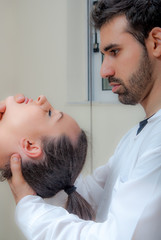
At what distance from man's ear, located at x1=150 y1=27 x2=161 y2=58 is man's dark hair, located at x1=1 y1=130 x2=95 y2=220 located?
27cm

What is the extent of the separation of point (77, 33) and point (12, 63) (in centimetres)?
28

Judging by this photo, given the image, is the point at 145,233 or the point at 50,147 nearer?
the point at 145,233

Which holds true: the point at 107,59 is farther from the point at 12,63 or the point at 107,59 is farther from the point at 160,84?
the point at 12,63

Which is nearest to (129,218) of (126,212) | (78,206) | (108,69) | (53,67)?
(126,212)

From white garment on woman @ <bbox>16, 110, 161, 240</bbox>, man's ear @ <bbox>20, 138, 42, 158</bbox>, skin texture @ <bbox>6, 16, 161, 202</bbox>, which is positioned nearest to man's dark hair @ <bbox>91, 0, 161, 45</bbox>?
skin texture @ <bbox>6, 16, 161, 202</bbox>

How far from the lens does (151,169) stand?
50 cm

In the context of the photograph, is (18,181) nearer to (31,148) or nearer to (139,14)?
(31,148)

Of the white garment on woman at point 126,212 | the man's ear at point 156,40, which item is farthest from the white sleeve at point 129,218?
the man's ear at point 156,40

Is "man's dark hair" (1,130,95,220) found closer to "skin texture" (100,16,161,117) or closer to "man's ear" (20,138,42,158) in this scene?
"man's ear" (20,138,42,158)

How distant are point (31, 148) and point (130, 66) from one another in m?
0.30

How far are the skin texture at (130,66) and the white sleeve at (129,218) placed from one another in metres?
0.14

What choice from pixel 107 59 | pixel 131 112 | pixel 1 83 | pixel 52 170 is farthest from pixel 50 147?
pixel 1 83

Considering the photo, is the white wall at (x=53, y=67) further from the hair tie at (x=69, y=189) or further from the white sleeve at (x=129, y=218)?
the white sleeve at (x=129, y=218)

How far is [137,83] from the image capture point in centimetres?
68
